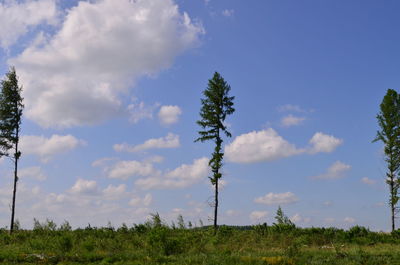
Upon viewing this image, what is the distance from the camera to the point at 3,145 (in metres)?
36.4

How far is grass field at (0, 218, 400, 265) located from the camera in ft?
50.9

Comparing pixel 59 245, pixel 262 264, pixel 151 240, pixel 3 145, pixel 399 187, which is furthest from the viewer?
pixel 399 187

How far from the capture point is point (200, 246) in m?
22.3

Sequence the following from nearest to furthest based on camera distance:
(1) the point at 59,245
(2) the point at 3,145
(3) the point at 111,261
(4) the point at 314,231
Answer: (3) the point at 111,261 < (1) the point at 59,245 < (4) the point at 314,231 < (2) the point at 3,145

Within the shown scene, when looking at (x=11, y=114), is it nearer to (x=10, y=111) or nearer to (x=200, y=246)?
(x=10, y=111)

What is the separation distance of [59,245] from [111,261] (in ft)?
20.5

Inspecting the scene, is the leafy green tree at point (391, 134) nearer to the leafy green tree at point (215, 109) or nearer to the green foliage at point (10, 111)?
the leafy green tree at point (215, 109)

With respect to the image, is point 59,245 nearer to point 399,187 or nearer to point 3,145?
point 3,145

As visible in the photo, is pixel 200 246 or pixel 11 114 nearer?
pixel 200 246

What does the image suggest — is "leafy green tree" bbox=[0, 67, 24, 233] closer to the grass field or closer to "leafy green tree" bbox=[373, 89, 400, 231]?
the grass field

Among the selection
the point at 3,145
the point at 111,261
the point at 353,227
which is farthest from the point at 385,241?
the point at 3,145

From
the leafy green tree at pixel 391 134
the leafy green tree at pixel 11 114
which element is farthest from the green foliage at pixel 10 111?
the leafy green tree at pixel 391 134

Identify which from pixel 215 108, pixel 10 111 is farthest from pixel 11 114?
pixel 215 108

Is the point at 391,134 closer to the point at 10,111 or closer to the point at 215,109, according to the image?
the point at 215,109
